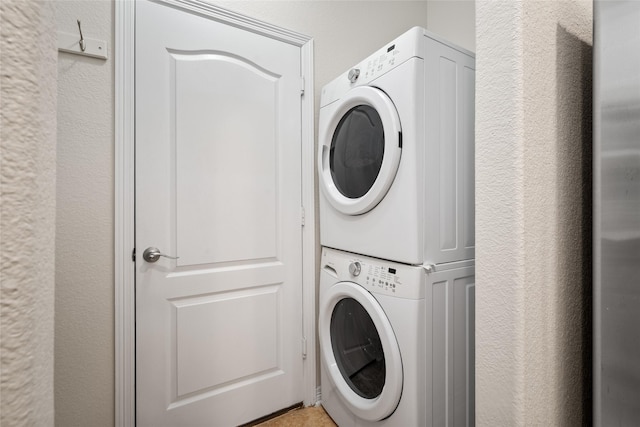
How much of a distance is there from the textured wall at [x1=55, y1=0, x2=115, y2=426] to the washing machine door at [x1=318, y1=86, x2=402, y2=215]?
37.5 inches

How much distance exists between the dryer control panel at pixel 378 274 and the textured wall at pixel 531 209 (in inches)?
15.2

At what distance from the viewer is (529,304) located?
2.11 feet

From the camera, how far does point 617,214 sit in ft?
1.96

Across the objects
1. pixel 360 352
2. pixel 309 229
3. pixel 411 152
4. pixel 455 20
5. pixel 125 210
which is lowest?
pixel 360 352

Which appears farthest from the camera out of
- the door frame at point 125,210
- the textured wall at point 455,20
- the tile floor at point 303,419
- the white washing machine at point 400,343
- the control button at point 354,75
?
the textured wall at point 455,20

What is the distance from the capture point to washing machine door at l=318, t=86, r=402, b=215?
3.82 ft

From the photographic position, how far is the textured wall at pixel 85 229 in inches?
46.1

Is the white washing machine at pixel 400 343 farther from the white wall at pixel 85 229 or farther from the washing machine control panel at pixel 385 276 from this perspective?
the white wall at pixel 85 229

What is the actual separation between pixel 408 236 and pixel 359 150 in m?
0.47

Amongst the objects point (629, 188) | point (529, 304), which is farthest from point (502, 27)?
point (529, 304)

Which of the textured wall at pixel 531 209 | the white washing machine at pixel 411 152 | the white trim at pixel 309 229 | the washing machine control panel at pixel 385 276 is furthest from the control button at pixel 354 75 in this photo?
the washing machine control panel at pixel 385 276

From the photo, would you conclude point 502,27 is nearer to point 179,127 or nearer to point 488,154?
point 488,154

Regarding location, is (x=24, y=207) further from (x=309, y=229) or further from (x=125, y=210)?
(x=309, y=229)

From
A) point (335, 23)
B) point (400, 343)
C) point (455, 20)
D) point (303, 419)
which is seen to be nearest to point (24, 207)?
point (400, 343)
